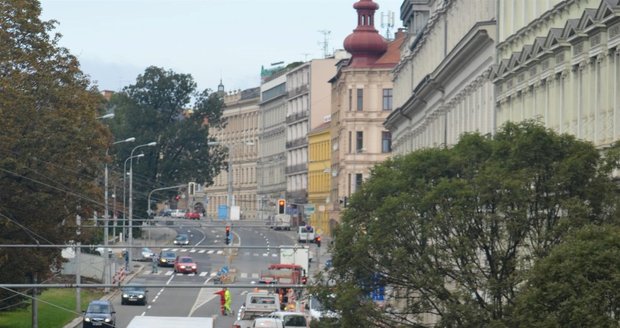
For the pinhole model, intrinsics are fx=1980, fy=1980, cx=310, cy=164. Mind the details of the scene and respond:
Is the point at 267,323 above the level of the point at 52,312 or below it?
above

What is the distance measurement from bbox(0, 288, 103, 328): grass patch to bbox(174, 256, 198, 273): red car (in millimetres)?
4759

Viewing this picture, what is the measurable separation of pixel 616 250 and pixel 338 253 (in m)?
12.6

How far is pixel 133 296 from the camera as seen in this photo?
309 ft

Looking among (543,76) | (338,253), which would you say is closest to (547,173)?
(338,253)

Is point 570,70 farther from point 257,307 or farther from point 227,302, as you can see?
point 227,302

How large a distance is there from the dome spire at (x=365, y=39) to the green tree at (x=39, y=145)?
3056 inches

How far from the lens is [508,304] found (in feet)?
122

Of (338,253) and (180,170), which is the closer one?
(338,253)

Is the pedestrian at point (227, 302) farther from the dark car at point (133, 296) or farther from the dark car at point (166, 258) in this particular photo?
the dark car at point (166, 258)

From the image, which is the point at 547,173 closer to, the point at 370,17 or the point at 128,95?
the point at 370,17

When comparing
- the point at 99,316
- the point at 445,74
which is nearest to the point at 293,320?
the point at 99,316

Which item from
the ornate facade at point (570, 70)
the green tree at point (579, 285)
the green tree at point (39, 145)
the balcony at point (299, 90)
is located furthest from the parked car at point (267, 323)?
the balcony at point (299, 90)

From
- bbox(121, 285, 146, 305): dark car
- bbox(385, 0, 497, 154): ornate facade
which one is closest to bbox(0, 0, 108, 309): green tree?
bbox(385, 0, 497, 154): ornate facade

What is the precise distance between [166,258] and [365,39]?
130 ft
